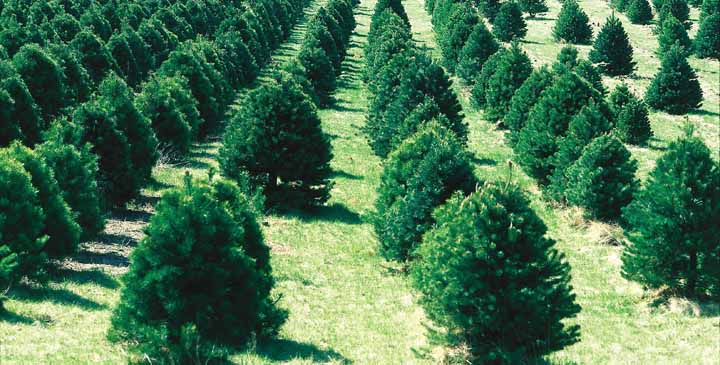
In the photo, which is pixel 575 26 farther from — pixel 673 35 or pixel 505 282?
pixel 505 282

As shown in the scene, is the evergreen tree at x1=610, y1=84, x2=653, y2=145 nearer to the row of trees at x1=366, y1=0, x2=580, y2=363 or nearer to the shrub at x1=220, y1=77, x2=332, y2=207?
the shrub at x1=220, y1=77, x2=332, y2=207

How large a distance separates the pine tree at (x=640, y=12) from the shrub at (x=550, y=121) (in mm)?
50877

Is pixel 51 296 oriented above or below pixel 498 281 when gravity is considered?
below

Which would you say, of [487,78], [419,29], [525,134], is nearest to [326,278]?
[525,134]

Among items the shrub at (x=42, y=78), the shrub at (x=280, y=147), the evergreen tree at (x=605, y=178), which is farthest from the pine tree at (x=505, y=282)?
the shrub at (x=42, y=78)

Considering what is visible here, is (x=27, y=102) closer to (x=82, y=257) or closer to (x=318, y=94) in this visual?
(x=82, y=257)

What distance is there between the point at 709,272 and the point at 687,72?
31.3 meters

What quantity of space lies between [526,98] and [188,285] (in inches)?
1070

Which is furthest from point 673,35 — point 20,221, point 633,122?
point 20,221

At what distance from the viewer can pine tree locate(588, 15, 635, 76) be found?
58.2 metres

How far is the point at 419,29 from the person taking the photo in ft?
297

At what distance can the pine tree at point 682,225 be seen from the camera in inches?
820

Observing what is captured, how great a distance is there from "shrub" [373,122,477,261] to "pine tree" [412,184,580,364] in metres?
7.70

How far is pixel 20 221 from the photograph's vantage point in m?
19.6
